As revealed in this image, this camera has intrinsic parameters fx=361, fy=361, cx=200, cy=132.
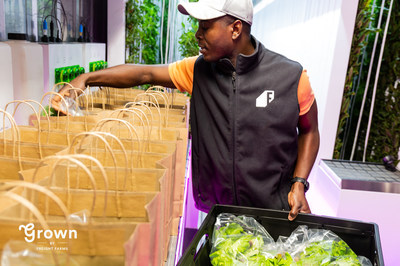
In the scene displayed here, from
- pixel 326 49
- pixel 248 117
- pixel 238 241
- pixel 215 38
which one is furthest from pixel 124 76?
pixel 326 49

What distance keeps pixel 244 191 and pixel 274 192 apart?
0.15m

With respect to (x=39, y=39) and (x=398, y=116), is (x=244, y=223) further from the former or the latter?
(x=398, y=116)

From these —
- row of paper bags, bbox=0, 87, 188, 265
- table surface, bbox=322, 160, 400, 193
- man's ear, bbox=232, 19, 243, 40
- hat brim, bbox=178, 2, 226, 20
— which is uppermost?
hat brim, bbox=178, 2, 226, 20

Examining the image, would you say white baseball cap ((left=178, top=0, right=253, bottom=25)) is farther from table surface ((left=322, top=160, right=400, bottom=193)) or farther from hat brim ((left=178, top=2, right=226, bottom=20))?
table surface ((left=322, top=160, right=400, bottom=193))

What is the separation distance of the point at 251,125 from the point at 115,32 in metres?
3.95

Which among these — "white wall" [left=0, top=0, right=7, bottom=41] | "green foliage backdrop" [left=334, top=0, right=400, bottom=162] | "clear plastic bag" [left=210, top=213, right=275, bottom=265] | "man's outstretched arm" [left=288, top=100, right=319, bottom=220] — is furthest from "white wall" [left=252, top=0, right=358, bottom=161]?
"white wall" [left=0, top=0, right=7, bottom=41]

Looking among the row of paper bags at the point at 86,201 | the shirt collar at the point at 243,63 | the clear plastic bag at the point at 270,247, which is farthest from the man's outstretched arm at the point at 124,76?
the clear plastic bag at the point at 270,247

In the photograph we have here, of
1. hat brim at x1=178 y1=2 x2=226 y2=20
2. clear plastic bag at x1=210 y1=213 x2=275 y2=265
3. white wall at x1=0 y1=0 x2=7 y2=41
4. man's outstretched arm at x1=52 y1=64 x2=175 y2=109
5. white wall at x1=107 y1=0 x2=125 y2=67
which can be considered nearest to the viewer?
clear plastic bag at x1=210 y1=213 x2=275 y2=265

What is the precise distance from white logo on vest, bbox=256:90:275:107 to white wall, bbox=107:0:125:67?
12.5 ft

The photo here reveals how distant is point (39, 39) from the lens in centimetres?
314

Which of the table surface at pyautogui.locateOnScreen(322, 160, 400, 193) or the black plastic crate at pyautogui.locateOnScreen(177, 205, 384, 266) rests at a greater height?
the black plastic crate at pyautogui.locateOnScreen(177, 205, 384, 266)

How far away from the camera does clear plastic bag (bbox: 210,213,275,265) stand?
1.07m

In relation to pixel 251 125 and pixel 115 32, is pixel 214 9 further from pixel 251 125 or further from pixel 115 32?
pixel 115 32

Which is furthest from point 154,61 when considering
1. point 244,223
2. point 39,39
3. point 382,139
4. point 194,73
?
point 244,223
